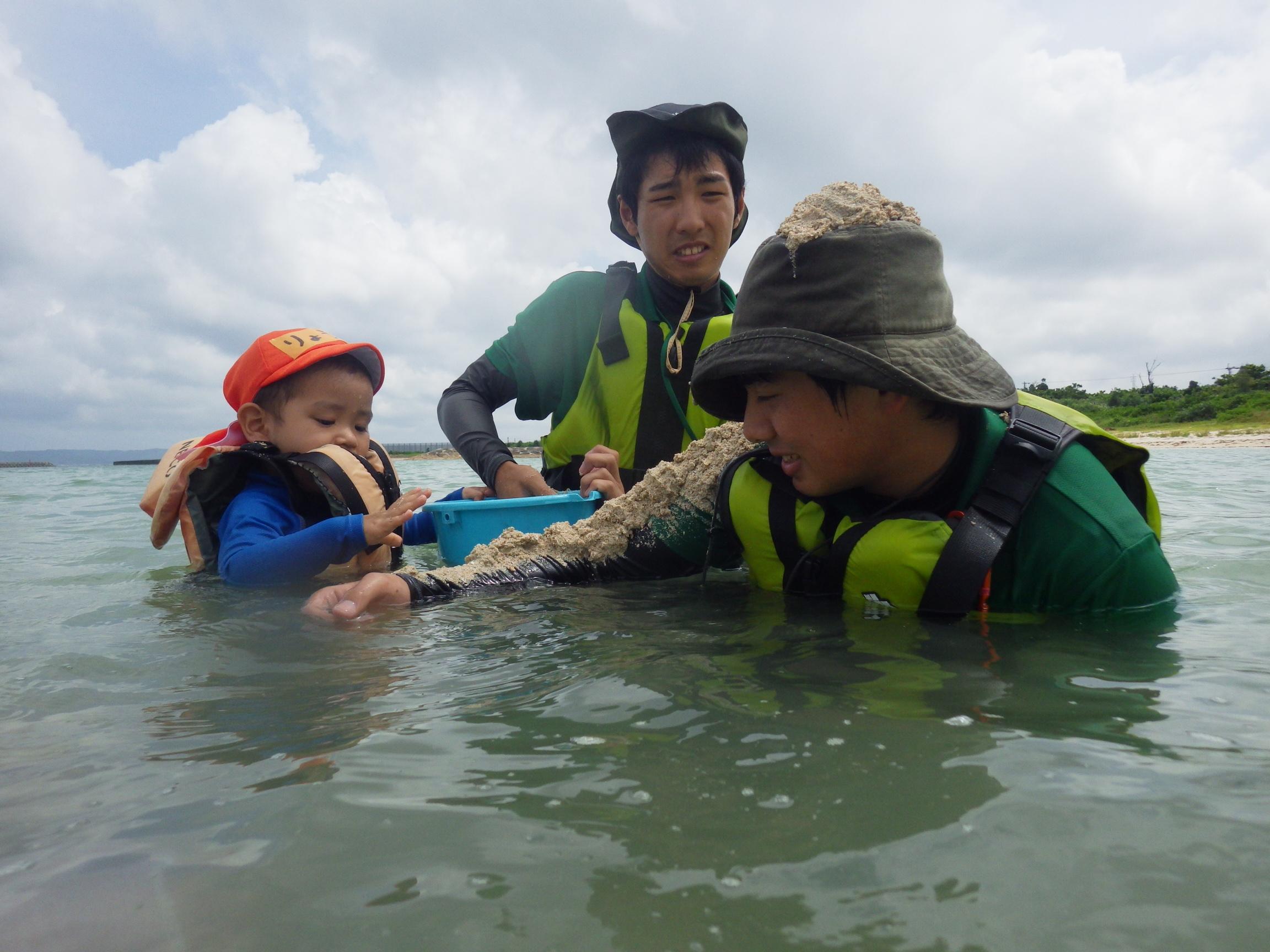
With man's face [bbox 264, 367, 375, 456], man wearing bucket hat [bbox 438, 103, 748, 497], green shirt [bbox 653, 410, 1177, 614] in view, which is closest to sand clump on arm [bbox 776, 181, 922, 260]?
green shirt [bbox 653, 410, 1177, 614]

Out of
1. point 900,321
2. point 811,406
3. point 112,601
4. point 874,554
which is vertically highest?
point 900,321

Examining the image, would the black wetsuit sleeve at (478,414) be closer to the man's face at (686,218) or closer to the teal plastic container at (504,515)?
the teal plastic container at (504,515)

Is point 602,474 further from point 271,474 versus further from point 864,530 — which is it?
point 271,474

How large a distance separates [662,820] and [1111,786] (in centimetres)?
64

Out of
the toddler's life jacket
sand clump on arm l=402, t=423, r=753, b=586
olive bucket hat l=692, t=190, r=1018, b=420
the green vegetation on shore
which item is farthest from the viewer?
the green vegetation on shore

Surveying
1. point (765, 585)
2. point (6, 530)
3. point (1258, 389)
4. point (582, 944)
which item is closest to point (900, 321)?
point (765, 585)

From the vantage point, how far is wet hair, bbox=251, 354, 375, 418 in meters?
3.94

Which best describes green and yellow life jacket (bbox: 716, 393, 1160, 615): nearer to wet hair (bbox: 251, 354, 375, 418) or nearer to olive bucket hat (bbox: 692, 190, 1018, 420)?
olive bucket hat (bbox: 692, 190, 1018, 420)

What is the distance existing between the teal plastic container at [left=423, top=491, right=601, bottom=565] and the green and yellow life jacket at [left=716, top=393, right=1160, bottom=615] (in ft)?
2.60

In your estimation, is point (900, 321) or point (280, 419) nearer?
point (900, 321)

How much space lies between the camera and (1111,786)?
3.80 feet

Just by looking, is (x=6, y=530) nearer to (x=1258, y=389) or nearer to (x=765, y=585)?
(x=765, y=585)

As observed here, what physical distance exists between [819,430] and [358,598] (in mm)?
1519

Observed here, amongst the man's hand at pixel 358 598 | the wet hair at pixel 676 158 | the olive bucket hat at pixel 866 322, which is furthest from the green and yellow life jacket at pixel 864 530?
the wet hair at pixel 676 158
